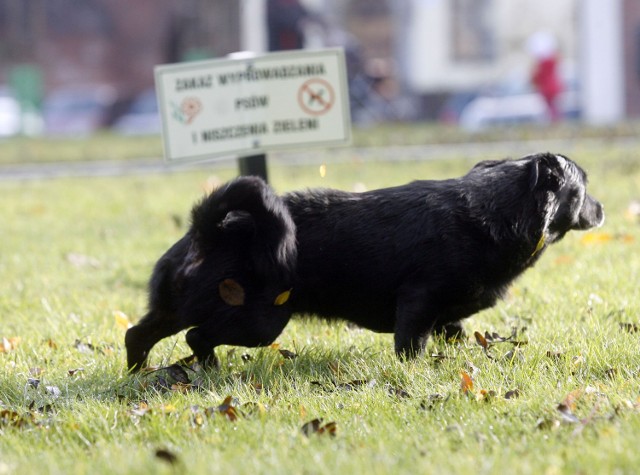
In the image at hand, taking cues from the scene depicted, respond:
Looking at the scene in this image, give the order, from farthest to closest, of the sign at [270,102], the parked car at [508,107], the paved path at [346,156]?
the parked car at [508,107] → the paved path at [346,156] → the sign at [270,102]

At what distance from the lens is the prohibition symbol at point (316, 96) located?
583 cm

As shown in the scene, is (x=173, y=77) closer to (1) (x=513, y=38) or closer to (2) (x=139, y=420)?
Result: (2) (x=139, y=420)

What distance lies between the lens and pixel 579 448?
2.96 meters

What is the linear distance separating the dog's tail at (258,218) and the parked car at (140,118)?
79.8ft

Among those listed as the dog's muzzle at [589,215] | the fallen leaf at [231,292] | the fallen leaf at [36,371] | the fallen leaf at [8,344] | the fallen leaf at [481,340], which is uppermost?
the dog's muzzle at [589,215]

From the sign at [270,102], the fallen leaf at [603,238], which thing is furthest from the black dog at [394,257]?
the fallen leaf at [603,238]

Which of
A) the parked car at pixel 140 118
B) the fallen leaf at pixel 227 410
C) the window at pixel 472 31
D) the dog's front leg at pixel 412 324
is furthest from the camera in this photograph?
the window at pixel 472 31

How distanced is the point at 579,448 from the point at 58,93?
3972 centimetres

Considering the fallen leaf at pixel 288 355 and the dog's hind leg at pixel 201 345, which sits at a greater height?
the dog's hind leg at pixel 201 345

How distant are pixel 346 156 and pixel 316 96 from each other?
869cm

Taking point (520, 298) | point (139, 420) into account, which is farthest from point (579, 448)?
point (520, 298)

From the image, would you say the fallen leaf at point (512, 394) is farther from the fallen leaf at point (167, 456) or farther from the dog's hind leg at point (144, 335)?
the dog's hind leg at point (144, 335)

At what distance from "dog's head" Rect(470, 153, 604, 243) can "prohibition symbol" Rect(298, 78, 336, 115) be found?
1348mm

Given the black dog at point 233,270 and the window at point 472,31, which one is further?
the window at point 472,31
